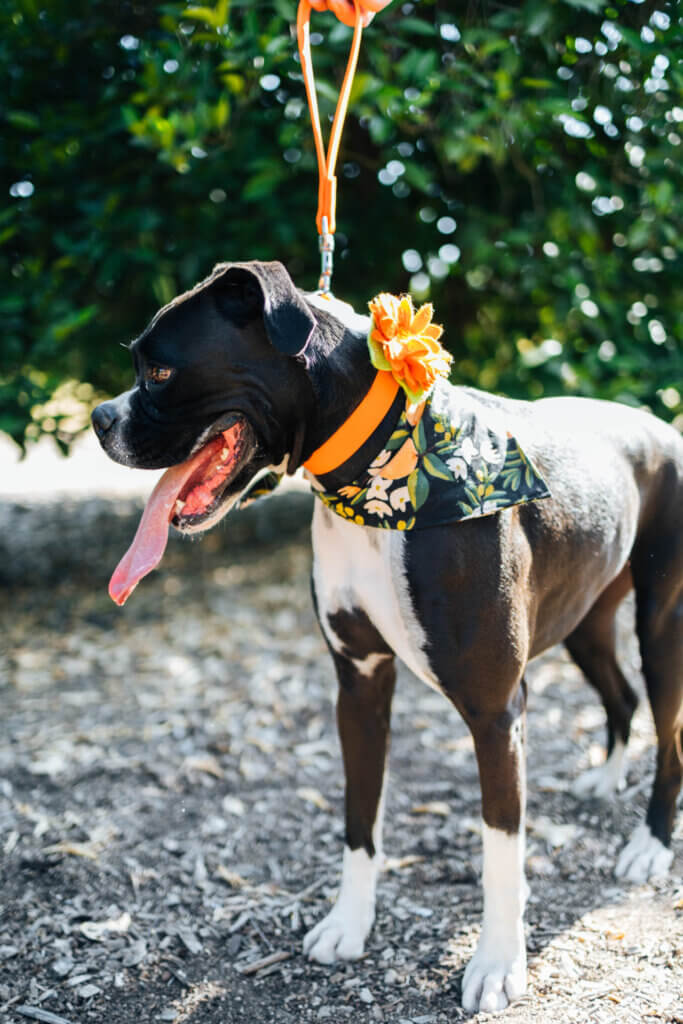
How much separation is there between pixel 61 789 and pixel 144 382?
202 centimetres

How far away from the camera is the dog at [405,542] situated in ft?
6.69

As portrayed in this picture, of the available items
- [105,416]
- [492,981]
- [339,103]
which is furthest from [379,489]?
[492,981]

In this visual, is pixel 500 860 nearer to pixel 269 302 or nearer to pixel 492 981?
pixel 492 981

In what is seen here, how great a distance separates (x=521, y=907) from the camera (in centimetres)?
239

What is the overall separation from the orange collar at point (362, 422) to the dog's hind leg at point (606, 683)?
4.64 feet

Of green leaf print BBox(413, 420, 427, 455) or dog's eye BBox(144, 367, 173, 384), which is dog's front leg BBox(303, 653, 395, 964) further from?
dog's eye BBox(144, 367, 173, 384)

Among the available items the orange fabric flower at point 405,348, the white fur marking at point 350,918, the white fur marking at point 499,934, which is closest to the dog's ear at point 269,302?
the orange fabric flower at point 405,348

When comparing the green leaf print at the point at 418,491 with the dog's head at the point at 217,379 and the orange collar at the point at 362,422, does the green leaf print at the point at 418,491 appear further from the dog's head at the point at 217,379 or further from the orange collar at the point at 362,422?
the dog's head at the point at 217,379

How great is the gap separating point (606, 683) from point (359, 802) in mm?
1159

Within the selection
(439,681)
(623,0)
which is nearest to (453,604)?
(439,681)

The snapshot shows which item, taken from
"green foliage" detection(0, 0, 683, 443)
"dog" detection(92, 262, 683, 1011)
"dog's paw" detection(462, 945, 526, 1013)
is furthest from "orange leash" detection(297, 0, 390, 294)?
"dog's paw" detection(462, 945, 526, 1013)

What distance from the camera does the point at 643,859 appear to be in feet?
9.71

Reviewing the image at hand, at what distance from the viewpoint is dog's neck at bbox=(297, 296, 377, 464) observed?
2100 millimetres

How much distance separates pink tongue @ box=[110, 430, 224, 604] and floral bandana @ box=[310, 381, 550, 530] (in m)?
0.30
